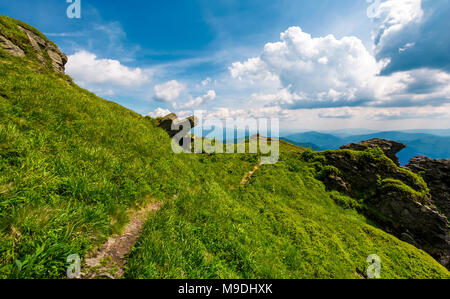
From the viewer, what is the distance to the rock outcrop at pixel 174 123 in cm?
2172

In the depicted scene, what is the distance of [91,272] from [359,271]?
51.7 feet

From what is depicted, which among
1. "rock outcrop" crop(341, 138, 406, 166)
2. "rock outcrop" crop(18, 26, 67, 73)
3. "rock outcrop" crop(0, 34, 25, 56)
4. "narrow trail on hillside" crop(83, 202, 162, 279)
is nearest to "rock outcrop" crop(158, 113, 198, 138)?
"narrow trail on hillside" crop(83, 202, 162, 279)

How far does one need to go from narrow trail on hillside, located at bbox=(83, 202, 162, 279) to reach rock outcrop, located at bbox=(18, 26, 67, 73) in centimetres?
3097

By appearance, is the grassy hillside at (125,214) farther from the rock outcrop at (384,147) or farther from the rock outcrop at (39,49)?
the rock outcrop at (384,147)

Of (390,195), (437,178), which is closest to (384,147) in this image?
(437,178)

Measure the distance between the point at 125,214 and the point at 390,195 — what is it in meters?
30.2

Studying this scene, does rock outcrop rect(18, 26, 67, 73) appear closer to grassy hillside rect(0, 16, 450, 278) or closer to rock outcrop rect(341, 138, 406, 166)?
grassy hillside rect(0, 16, 450, 278)

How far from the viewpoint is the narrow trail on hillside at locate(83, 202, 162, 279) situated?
412 centimetres

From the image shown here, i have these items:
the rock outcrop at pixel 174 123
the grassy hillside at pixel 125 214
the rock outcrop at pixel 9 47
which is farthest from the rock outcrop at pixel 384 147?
the rock outcrop at pixel 9 47

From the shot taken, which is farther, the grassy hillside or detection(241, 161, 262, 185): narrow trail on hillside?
detection(241, 161, 262, 185): narrow trail on hillside

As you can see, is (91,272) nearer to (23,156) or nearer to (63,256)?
(63,256)

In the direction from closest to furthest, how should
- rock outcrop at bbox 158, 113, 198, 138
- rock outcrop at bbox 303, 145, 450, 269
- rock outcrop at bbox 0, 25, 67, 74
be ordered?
1. rock outcrop at bbox 0, 25, 67, 74
2. rock outcrop at bbox 303, 145, 450, 269
3. rock outcrop at bbox 158, 113, 198, 138

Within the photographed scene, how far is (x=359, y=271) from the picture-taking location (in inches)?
462
